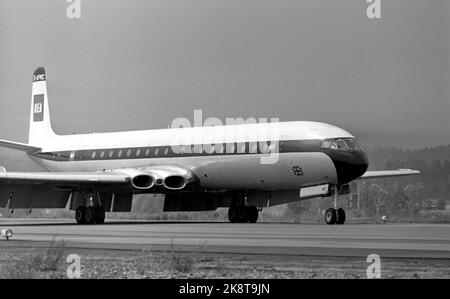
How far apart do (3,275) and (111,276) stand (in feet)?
5.13

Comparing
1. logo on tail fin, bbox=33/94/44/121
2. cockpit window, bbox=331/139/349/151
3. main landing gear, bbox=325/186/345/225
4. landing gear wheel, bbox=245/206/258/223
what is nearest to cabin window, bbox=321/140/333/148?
cockpit window, bbox=331/139/349/151

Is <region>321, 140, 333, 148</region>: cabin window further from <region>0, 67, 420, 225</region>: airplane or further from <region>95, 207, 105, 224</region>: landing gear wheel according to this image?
<region>95, 207, 105, 224</region>: landing gear wheel

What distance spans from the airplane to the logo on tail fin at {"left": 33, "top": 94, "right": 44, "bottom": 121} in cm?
177

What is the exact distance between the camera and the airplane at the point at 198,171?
3102cm

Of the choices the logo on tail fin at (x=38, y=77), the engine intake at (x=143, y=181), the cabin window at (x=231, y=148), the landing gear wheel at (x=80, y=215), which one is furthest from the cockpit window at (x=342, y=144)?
the logo on tail fin at (x=38, y=77)

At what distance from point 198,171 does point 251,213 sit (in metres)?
3.02

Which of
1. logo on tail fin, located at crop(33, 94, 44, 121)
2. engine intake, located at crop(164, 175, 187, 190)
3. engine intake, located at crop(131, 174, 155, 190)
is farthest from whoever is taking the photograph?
logo on tail fin, located at crop(33, 94, 44, 121)

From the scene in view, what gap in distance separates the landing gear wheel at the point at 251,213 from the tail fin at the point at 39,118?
36.8 feet

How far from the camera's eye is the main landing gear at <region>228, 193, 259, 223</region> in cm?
3597

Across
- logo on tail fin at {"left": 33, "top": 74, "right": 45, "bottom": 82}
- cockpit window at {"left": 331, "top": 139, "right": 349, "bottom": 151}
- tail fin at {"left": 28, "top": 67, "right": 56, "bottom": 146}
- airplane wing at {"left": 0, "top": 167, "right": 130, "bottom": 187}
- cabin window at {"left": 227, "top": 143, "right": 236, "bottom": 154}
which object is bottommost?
airplane wing at {"left": 0, "top": 167, "right": 130, "bottom": 187}

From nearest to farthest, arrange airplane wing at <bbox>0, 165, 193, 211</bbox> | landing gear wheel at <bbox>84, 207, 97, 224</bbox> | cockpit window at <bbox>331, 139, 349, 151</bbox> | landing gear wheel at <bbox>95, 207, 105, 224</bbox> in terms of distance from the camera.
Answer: cockpit window at <bbox>331, 139, 349, 151</bbox>
airplane wing at <bbox>0, 165, 193, 211</bbox>
landing gear wheel at <bbox>84, 207, 97, 224</bbox>
landing gear wheel at <bbox>95, 207, 105, 224</bbox>

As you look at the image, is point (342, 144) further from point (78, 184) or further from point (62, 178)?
point (62, 178)

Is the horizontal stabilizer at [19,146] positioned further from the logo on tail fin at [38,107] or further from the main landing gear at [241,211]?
the main landing gear at [241,211]

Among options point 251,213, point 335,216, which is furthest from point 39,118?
point 335,216
